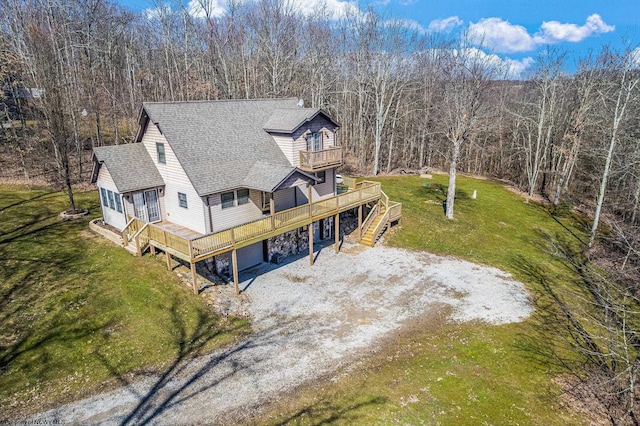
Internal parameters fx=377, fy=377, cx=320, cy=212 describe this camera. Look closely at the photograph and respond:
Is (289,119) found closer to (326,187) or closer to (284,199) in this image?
(284,199)

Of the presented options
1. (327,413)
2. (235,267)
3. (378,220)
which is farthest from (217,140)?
(327,413)

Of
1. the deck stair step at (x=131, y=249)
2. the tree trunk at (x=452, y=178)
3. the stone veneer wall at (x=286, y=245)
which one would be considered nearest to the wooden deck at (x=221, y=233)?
the deck stair step at (x=131, y=249)

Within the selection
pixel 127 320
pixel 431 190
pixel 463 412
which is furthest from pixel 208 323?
pixel 431 190

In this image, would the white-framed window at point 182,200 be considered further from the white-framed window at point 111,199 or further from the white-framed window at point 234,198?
the white-framed window at point 111,199

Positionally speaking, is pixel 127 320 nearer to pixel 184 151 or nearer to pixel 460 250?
pixel 184 151

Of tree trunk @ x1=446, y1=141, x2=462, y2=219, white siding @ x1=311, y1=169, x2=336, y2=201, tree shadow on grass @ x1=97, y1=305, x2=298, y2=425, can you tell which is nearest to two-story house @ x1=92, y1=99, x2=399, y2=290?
white siding @ x1=311, y1=169, x2=336, y2=201

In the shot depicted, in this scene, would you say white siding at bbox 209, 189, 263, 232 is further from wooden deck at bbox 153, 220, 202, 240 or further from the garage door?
the garage door
